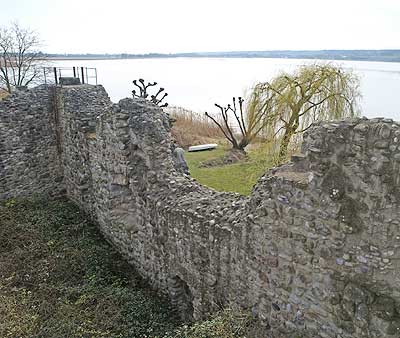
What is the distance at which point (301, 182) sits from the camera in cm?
498

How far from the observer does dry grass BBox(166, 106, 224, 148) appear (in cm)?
2831

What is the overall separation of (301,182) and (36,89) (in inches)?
421

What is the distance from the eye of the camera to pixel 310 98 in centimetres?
1759

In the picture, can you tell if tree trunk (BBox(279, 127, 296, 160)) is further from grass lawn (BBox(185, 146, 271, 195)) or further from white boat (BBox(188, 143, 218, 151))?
white boat (BBox(188, 143, 218, 151))

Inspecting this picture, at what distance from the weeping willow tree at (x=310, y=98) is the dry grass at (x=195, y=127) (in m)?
9.99

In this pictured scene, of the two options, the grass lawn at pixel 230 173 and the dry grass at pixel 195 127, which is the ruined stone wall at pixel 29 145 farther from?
the dry grass at pixel 195 127

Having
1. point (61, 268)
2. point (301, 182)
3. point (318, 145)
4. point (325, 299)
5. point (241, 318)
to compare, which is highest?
point (318, 145)

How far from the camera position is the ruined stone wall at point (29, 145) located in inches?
508

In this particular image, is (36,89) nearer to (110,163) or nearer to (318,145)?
(110,163)

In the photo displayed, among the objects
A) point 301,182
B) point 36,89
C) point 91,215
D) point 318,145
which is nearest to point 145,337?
point 301,182

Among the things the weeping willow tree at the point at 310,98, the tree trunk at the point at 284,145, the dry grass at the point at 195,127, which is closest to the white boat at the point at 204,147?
the dry grass at the point at 195,127

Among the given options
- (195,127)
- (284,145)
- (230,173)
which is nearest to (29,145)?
(284,145)

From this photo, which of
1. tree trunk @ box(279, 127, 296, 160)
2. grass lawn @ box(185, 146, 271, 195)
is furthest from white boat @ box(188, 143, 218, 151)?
tree trunk @ box(279, 127, 296, 160)

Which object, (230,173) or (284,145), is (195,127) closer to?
(230,173)
